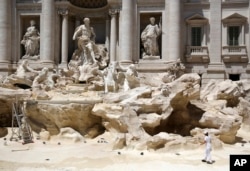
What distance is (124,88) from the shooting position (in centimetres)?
→ 2033

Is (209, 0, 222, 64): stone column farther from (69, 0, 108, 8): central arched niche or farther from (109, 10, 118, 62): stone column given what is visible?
(69, 0, 108, 8): central arched niche

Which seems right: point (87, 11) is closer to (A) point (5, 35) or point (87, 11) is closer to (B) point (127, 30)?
(B) point (127, 30)

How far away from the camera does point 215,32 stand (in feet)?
90.6

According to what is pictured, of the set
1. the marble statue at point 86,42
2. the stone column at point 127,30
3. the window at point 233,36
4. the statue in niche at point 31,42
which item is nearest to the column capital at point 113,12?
the stone column at point 127,30

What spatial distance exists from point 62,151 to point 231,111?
9.92 meters

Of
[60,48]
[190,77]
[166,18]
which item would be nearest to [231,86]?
[190,77]

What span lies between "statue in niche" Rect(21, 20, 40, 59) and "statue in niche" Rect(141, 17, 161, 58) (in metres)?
9.78

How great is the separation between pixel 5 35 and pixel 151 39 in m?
13.0

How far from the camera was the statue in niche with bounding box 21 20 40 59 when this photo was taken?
2836 centimetres

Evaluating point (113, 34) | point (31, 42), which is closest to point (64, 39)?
point (31, 42)

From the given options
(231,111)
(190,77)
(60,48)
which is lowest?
(231,111)

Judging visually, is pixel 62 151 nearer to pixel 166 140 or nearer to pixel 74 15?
pixel 166 140

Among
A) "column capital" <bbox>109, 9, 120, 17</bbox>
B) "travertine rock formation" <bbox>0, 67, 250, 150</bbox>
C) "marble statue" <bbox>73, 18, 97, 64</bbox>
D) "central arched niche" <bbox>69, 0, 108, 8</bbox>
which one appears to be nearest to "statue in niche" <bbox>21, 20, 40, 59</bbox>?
"marble statue" <bbox>73, 18, 97, 64</bbox>

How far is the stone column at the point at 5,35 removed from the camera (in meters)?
27.3
